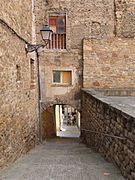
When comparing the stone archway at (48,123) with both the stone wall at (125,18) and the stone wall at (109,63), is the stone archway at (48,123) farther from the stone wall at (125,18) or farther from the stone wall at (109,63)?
the stone wall at (125,18)

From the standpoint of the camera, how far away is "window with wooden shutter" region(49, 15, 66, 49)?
11531 millimetres

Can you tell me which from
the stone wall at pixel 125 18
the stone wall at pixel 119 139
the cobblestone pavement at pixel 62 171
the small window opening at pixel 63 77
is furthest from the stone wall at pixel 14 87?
the stone wall at pixel 125 18

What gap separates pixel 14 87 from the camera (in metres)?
6.57

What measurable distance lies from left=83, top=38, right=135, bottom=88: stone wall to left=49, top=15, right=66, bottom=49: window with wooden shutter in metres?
0.91

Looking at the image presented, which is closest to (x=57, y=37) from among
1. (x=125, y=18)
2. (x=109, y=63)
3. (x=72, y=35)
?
(x=72, y=35)

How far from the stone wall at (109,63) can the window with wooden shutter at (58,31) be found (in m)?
0.91

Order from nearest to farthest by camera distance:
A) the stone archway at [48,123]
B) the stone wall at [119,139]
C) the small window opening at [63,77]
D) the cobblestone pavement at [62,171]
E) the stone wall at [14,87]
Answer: the stone wall at [119,139]
the cobblestone pavement at [62,171]
the stone wall at [14,87]
the small window opening at [63,77]
the stone archway at [48,123]

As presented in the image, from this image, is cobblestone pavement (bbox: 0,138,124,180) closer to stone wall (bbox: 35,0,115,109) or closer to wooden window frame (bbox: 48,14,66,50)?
stone wall (bbox: 35,0,115,109)

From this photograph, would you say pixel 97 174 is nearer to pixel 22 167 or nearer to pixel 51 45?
pixel 22 167

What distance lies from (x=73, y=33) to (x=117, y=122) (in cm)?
732

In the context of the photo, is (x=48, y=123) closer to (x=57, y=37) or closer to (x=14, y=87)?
(x=57, y=37)

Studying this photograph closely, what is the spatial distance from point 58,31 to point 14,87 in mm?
5595

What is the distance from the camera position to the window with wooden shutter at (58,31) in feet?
37.8

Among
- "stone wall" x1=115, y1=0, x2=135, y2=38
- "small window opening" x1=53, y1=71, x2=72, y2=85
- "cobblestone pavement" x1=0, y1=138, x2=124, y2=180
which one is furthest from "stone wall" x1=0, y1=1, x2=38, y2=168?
"stone wall" x1=115, y1=0, x2=135, y2=38
